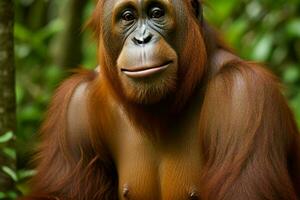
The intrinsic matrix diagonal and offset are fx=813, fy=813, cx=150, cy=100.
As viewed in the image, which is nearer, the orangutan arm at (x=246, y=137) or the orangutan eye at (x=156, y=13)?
the orangutan arm at (x=246, y=137)

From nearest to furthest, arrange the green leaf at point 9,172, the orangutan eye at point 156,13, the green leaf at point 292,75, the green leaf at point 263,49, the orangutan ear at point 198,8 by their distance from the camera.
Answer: the orangutan eye at point 156,13, the orangutan ear at point 198,8, the green leaf at point 9,172, the green leaf at point 292,75, the green leaf at point 263,49

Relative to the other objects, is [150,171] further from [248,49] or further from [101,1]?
[248,49]

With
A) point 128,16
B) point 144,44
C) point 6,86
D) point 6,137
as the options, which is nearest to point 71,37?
point 6,86

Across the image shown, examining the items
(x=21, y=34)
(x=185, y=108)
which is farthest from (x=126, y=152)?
(x=21, y=34)

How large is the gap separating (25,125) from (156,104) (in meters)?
2.44

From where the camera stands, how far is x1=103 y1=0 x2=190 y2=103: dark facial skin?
4.16 metres

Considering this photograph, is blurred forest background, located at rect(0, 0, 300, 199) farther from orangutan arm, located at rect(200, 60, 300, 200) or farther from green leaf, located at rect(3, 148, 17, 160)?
orangutan arm, located at rect(200, 60, 300, 200)

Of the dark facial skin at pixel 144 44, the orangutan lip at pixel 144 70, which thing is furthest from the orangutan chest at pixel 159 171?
the orangutan lip at pixel 144 70

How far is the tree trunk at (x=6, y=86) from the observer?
15.4 feet

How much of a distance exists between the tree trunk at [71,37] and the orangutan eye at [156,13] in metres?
2.98

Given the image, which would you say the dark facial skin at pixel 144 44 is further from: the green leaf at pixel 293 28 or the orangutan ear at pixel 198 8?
the green leaf at pixel 293 28

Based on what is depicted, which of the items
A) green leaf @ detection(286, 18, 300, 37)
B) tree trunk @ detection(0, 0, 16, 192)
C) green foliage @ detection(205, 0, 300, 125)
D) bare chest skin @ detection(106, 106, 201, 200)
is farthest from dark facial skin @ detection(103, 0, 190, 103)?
green leaf @ detection(286, 18, 300, 37)

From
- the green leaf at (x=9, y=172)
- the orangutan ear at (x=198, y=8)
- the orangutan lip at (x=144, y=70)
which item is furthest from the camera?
the green leaf at (x=9, y=172)

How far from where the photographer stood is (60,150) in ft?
15.9
